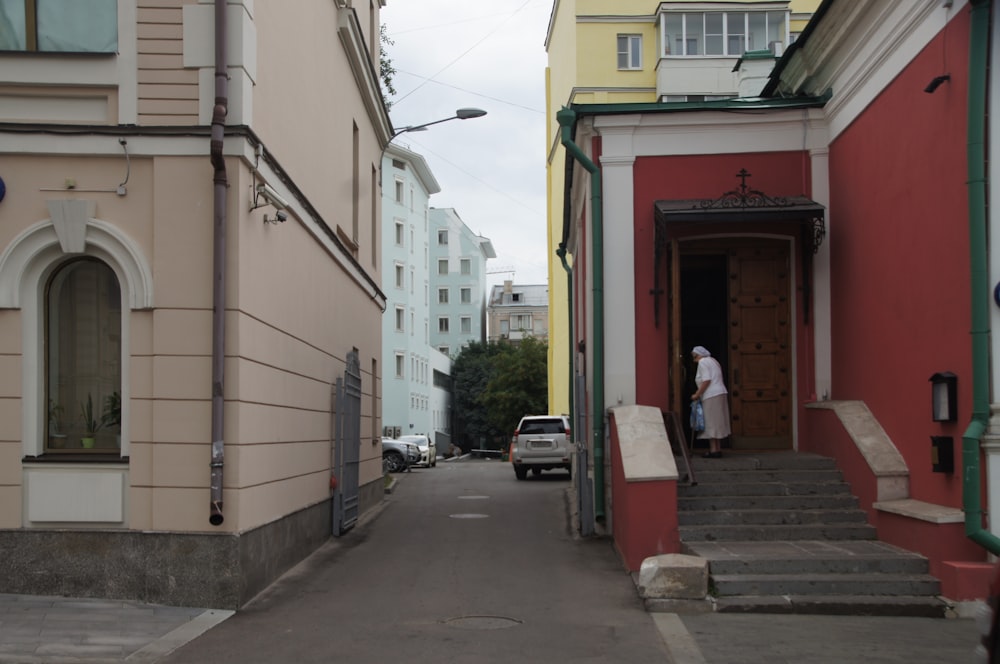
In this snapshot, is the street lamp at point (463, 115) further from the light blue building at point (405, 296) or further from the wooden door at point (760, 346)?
the light blue building at point (405, 296)

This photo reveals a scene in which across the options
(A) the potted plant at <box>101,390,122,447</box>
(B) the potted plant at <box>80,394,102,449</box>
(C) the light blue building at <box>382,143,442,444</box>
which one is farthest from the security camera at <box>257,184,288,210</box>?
(C) the light blue building at <box>382,143,442,444</box>

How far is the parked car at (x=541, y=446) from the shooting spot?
25828mm

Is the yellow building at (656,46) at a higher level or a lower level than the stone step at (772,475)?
higher

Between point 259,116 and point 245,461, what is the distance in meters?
3.44

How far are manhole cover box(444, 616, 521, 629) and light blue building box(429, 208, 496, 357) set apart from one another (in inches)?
3056

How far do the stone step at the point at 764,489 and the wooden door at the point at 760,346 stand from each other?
2022mm

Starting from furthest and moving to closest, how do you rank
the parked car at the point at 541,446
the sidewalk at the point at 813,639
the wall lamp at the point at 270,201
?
the parked car at the point at 541,446, the wall lamp at the point at 270,201, the sidewalk at the point at 813,639

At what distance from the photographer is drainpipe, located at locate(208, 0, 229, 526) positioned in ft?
29.8

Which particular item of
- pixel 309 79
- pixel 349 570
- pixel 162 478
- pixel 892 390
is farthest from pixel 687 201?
pixel 162 478

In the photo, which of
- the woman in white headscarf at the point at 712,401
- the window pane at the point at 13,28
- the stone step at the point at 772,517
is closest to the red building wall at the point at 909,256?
the stone step at the point at 772,517

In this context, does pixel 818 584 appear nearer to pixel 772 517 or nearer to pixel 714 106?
pixel 772 517

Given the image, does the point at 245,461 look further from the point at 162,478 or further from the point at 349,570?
the point at 349,570

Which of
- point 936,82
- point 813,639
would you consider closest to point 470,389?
point 936,82

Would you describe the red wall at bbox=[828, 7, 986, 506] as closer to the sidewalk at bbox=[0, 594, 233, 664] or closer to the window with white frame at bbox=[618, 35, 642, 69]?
the sidewalk at bbox=[0, 594, 233, 664]
